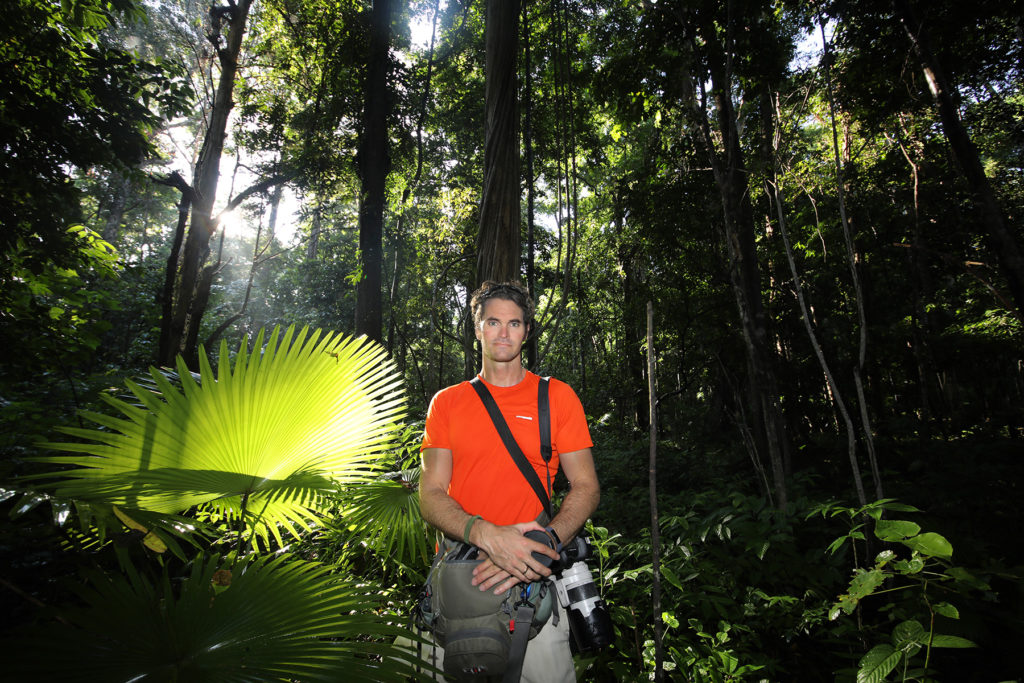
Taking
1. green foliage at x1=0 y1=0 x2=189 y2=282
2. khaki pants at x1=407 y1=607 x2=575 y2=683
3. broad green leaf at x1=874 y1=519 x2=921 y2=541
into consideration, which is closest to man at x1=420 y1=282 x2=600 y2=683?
khaki pants at x1=407 y1=607 x2=575 y2=683

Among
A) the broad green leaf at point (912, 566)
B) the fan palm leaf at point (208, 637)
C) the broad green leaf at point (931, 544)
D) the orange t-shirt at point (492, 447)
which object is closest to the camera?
the fan palm leaf at point (208, 637)

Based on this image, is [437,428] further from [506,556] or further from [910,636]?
[910,636]

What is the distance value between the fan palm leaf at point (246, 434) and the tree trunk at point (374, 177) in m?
5.02

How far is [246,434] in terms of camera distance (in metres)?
Answer: 1.53

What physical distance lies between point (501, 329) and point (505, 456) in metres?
0.52

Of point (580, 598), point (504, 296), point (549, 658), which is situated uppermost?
point (504, 296)

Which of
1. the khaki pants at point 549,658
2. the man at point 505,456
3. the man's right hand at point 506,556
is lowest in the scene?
the khaki pants at point 549,658

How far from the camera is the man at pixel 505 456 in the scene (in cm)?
155

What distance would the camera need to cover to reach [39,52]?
3.96 meters

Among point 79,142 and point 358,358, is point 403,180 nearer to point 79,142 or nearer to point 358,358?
point 79,142

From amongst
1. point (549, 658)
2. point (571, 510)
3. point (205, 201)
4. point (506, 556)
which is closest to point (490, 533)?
point (506, 556)

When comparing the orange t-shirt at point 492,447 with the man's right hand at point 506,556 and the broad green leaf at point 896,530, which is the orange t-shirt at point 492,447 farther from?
the broad green leaf at point 896,530

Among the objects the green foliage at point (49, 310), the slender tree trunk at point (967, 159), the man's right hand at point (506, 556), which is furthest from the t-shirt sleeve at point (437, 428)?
the slender tree trunk at point (967, 159)

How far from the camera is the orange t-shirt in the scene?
166cm
